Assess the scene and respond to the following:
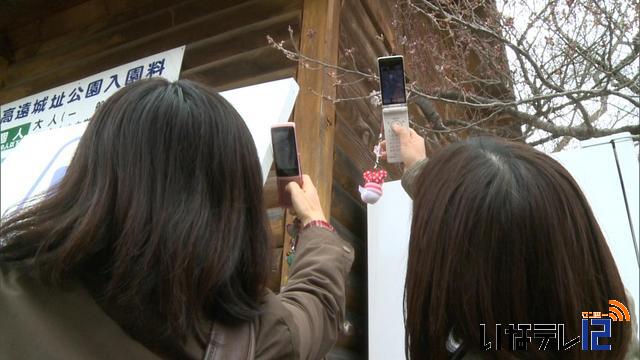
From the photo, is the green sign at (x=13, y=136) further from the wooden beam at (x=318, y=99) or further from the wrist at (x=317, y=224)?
A: the wrist at (x=317, y=224)

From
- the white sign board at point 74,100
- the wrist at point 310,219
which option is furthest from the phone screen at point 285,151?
the white sign board at point 74,100

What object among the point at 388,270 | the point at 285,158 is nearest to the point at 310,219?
the point at 285,158

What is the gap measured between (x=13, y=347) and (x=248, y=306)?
15.4 inches

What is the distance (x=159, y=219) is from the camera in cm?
93

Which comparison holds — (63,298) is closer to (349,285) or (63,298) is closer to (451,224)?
(451,224)

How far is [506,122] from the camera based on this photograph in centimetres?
495

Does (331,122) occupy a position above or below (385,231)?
above

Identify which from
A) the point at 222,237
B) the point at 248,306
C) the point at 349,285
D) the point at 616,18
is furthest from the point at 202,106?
the point at 616,18

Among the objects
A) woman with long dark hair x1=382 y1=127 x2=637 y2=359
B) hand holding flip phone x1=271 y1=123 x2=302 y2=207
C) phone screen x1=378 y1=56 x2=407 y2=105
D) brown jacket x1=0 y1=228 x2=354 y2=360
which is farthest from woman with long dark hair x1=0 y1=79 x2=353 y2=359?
phone screen x1=378 y1=56 x2=407 y2=105

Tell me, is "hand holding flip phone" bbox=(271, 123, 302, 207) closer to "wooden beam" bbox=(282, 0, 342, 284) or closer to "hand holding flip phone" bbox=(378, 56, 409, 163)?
"hand holding flip phone" bbox=(378, 56, 409, 163)

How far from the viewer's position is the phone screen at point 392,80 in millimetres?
1616

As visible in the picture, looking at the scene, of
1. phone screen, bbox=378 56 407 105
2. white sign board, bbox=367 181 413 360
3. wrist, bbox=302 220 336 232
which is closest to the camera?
wrist, bbox=302 220 336 232

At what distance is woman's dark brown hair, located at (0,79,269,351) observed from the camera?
2.91ft

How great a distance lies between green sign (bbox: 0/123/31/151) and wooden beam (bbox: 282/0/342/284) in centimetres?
194
